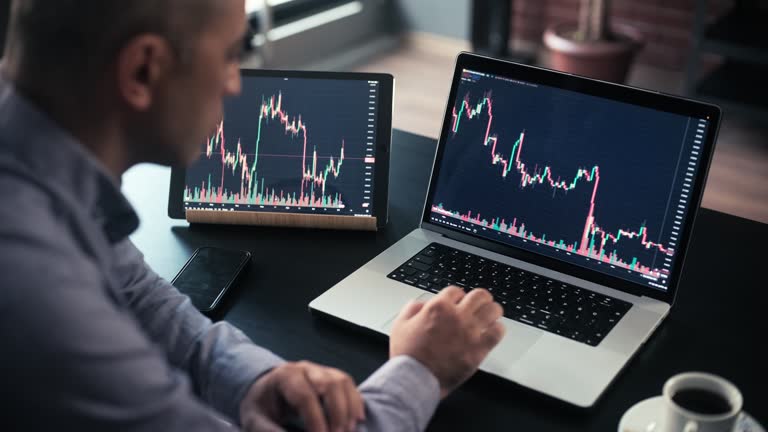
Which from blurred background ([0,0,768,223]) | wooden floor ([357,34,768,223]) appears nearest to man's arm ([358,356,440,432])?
wooden floor ([357,34,768,223])

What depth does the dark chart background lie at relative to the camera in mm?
1320

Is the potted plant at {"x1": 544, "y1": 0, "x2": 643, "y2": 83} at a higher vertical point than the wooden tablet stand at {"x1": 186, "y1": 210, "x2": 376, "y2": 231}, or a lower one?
lower

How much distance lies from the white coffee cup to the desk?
0.10 meters

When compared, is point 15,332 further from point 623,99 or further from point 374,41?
point 374,41

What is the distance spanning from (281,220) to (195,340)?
319mm

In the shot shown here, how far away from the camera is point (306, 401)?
0.92 meters

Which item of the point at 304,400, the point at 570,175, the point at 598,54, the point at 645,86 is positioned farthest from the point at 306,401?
the point at 645,86

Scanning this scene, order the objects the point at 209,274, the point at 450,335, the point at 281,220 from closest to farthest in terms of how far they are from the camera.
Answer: the point at 450,335 → the point at 209,274 → the point at 281,220

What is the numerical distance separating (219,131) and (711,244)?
756mm

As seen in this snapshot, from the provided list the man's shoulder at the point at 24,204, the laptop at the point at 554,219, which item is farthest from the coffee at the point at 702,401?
the man's shoulder at the point at 24,204

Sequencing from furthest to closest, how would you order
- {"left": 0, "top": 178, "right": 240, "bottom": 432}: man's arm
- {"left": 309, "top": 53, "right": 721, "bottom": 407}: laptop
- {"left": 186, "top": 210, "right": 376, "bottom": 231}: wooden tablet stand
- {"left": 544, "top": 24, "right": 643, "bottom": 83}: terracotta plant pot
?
{"left": 544, "top": 24, "right": 643, "bottom": 83}: terracotta plant pot, {"left": 186, "top": 210, "right": 376, "bottom": 231}: wooden tablet stand, {"left": 309, "top": 53, "right": 721, "bottom": 407}: laptop, {"left": 0, "top": 178, "right": 240, "bottom": 432}: man's arm

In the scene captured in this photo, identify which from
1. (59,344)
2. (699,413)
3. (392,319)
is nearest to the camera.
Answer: (59,344)

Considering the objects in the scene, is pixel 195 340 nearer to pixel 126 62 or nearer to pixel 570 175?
pixel 126 62

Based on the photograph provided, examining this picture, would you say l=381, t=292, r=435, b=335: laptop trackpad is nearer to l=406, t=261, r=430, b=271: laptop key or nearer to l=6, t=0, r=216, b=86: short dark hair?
l=406, t=261, r=430, b=271: laptop key
